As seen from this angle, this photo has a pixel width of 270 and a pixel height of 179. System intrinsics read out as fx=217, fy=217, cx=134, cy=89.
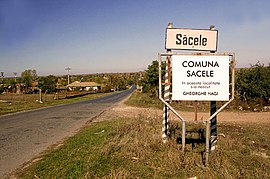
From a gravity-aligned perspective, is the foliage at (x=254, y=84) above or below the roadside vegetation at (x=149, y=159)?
above

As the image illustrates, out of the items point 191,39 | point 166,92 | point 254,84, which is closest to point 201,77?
point 191,39

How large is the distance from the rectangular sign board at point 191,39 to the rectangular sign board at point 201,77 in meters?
0.77

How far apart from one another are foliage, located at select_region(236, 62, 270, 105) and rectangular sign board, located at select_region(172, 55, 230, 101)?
1591 centimetres

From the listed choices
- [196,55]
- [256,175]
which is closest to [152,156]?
[256,175]

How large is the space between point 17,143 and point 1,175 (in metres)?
3.14

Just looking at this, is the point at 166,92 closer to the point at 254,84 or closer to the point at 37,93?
the point at 254,84

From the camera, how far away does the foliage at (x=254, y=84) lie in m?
18.8

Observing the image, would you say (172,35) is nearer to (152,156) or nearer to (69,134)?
(152,156)

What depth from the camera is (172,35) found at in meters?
5.91

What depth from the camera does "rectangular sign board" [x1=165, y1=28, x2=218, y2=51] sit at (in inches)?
226

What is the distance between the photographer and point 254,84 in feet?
63.9

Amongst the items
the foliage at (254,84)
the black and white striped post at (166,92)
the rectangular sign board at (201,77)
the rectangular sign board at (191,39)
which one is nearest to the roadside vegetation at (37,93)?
the black and white striped post at (166,92)

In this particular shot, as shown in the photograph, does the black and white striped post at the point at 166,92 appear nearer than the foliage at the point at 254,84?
Yes

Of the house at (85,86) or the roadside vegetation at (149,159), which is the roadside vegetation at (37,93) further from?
the roadside vegetation at (149,159)
